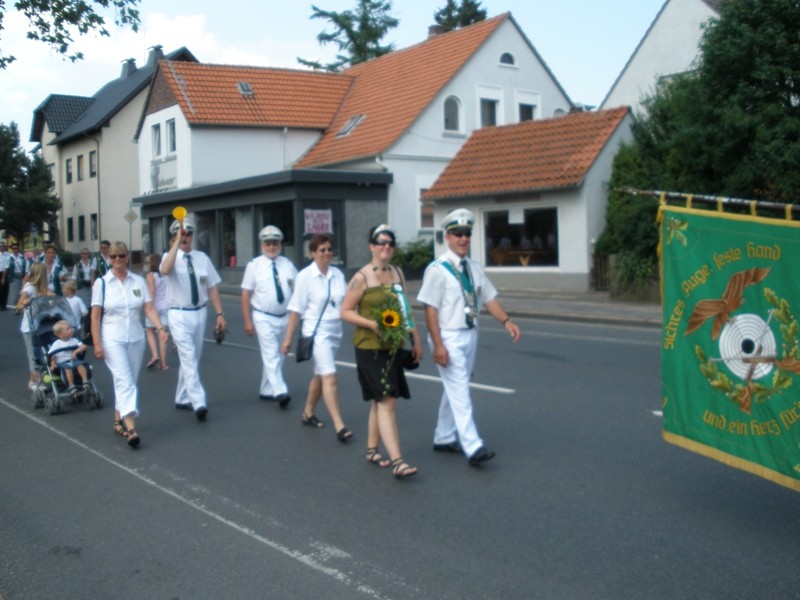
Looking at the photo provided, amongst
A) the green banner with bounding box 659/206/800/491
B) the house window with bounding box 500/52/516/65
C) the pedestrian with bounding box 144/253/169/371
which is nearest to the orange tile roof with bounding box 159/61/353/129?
the house window with bounding box 500/52/516/65

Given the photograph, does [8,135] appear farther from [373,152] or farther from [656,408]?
[656,408]

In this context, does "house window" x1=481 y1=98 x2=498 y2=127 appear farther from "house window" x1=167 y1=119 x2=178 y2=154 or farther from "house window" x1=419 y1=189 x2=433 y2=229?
"house window" x1=167 y1=119 x2=178 y2=154

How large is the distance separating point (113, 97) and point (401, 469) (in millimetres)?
52965

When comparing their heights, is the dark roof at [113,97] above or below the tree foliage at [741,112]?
above

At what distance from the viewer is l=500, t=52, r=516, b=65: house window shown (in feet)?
122

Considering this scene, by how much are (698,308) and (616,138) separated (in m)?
20.9

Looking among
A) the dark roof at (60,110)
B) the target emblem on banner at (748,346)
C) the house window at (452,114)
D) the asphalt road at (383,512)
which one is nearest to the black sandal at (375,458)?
the asphalt road at (383,512)

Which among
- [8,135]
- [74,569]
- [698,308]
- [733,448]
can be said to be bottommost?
[74,569]

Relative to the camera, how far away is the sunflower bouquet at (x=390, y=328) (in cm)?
696

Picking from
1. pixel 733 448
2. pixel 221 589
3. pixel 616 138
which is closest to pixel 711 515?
pixel 733 448

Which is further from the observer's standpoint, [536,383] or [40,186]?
[40,186]

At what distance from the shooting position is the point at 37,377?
10.8m

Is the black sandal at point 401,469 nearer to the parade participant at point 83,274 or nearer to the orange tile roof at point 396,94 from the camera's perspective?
the parade participant at point 83,274

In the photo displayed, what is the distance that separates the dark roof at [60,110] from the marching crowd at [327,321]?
51.0m
